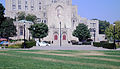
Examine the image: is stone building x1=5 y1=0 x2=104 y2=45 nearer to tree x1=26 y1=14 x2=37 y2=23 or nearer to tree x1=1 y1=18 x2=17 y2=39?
tree x1=26 y1=14 x2=37 y2=23

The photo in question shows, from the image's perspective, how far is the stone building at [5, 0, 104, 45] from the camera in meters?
75.9

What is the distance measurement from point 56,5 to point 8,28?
2222 cm

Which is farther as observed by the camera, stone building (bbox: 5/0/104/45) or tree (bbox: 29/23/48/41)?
stone building (bbox: 5/0/104/45)

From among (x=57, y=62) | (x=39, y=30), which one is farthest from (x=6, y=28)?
(x=57, y=62)

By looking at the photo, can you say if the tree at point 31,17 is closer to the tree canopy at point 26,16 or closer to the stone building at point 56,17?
the tree canopy at point 26,16

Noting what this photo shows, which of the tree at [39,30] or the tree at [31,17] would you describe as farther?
the tree at [31,17]

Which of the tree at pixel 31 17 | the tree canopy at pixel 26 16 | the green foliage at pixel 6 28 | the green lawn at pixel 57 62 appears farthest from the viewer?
the tree canopy at pixel 26 16

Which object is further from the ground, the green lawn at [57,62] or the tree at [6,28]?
the tree at [6,28]

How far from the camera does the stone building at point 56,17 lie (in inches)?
2987

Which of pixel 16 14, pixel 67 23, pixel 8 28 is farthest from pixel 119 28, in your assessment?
pixel 16 14

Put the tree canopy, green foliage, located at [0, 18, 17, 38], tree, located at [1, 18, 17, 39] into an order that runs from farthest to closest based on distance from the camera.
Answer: the tree canopy < tree, located at [1, 18, 17, 39] < green foliage, located at [0, 18, 17, 38]

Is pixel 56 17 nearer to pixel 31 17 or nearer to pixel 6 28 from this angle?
pixel 31 17

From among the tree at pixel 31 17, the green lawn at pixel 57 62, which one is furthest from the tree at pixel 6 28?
the green lawn at pixel 57 62

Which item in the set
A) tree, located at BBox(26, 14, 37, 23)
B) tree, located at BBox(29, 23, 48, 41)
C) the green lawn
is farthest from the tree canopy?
the green lawn
